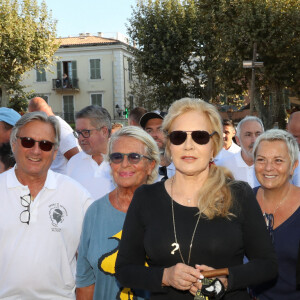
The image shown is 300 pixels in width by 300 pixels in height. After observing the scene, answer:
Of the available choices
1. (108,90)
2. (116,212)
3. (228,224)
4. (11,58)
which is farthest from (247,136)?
(108,90)

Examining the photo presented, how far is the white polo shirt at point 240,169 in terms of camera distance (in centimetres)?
471

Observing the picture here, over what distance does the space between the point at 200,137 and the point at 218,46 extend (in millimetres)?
24930

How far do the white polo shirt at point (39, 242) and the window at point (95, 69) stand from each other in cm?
4510

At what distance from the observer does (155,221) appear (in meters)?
2.29

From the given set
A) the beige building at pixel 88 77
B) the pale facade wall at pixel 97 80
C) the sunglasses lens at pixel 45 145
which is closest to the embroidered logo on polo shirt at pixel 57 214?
the sunglasses lens at pixel 45 145

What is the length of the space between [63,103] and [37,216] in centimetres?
4679

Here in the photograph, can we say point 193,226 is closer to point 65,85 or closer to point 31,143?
point 31,143

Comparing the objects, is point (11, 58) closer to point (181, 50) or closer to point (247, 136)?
point (181, 50)

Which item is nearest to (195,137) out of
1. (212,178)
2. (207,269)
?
(212,178)

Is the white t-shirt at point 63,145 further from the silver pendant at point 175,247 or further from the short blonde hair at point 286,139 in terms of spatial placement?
the silver pendant at point 175,247

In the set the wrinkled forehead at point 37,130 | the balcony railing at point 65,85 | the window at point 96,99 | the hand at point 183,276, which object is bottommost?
the hand at point 183,276

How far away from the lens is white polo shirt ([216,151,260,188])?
4715 mm

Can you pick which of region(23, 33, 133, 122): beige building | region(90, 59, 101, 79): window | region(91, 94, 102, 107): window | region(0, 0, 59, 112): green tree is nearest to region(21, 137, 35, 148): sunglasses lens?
region(0, 0, 59, 112): green tree

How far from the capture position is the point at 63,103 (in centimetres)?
4850
